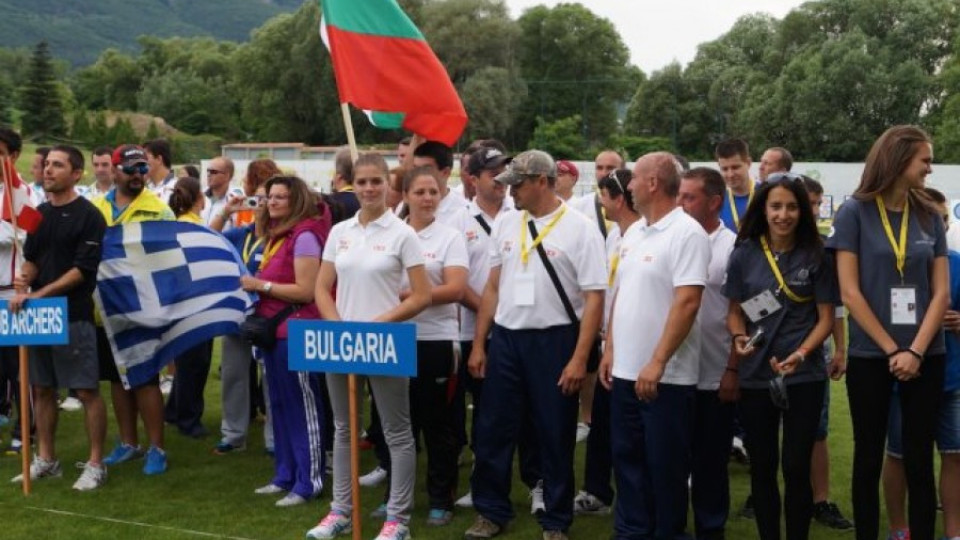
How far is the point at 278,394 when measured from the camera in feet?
25.5

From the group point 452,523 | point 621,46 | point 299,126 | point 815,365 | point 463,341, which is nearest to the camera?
point 815,365

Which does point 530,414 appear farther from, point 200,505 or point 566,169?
point 566,169

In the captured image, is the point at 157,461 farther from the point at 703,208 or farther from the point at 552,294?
the point at 703,208

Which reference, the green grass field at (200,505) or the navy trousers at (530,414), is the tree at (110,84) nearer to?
the green grass field at (200,505)

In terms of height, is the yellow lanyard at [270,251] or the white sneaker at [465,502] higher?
the yellow lanyard at [270,251]

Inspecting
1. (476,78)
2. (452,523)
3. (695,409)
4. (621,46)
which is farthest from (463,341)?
(621,46)

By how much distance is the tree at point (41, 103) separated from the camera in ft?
241

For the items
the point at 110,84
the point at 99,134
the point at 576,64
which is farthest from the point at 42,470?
the point at 110,84

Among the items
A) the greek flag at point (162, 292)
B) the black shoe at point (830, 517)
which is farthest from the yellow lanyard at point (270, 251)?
the black shoe at point (830, 517)

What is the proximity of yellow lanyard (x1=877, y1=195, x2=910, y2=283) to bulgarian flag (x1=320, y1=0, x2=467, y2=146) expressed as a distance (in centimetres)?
300

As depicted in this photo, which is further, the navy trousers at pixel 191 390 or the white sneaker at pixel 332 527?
the navy trousers at pixel 191 390

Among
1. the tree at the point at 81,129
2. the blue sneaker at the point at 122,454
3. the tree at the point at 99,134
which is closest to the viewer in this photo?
the blue sneaker at the point at 122,454

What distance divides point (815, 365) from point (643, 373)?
796mm

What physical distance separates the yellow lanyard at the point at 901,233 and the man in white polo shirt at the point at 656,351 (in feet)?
2.66
